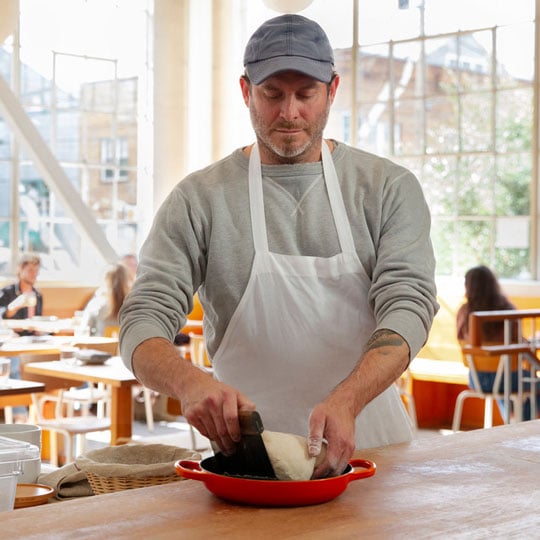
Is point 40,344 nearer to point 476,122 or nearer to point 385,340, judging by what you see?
point 476,122

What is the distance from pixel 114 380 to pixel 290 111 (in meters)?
3.74

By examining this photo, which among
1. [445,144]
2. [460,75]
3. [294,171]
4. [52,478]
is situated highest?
[460,75]

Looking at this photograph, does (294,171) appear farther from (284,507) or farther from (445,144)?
(445,144)

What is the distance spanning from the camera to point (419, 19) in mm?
9797

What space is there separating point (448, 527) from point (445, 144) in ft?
27.4

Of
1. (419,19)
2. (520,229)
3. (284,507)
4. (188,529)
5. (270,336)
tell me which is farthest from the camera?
(419,19)

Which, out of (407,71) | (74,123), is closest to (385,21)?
(407,71)

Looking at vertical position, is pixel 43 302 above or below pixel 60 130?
below

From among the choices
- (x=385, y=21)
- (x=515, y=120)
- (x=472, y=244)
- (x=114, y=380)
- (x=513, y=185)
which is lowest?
(x=114, y=380)

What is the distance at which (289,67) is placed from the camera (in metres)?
2.05

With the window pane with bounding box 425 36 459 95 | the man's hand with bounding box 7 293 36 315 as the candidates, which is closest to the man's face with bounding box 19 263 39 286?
the man's hand with bounding box 7 293 36 315

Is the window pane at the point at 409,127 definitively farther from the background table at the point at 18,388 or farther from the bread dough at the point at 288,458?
the bread dough at the point at 288,458

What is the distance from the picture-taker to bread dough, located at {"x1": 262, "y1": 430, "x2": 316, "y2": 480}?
154 centimetres

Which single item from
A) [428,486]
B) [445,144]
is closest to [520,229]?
[445,144]
